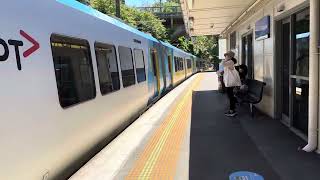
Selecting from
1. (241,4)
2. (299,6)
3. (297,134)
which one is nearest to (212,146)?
(297,134)

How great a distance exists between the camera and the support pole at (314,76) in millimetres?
5727

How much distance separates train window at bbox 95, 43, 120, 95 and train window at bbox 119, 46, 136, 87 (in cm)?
57

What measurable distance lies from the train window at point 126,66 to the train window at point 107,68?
57 cm

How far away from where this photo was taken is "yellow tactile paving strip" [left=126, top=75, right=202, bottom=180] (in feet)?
17.3

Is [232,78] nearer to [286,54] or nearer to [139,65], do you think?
→ [286,54]

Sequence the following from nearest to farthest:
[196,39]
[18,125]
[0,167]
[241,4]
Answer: [0,167]
[18,125]
[241,4]
[196,39]

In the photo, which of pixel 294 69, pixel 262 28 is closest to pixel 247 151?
pixel 294 69

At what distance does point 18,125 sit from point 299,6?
5025 mm

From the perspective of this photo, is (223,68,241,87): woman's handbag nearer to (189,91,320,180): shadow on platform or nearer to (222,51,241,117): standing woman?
(222,51,241,117): standing woman

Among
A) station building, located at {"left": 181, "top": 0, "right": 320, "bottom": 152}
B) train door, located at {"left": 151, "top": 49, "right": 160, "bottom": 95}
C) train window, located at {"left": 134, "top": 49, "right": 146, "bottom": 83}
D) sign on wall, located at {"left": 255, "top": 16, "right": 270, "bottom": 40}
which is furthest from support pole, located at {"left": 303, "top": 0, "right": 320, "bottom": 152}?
train door, located at {"left": 151, "top": 49, "right": 160, "bottom": 95}

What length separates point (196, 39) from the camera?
73875mm

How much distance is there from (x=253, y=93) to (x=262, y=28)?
1593 mm

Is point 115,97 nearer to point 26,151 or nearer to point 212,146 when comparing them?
point 212,146

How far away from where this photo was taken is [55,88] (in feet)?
15.0
